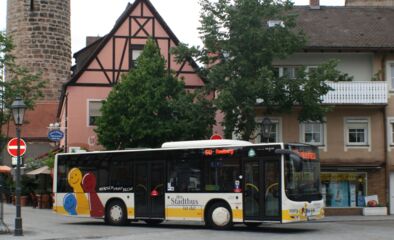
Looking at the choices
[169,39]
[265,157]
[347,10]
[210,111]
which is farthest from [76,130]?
[265,157]

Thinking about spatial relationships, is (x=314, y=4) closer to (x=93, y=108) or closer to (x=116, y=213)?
(x=93, y=108)

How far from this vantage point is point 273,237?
19359mm

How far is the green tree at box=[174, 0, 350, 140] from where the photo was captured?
91.8 feet

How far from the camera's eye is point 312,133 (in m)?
34.5

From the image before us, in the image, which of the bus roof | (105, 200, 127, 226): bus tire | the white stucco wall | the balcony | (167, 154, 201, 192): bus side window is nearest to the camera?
→ the bus roof

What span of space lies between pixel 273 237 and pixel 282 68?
53.7 feet

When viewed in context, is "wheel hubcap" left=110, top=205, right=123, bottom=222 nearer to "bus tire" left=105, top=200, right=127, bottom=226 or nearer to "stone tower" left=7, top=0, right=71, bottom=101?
"bus tire" left=105, top=200, right=127, bottom=226

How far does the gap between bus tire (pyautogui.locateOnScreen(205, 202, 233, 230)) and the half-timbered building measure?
1683 cm

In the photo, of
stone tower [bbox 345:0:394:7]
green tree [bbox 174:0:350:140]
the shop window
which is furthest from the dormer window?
stone tower [bbox 345:0:394:7]

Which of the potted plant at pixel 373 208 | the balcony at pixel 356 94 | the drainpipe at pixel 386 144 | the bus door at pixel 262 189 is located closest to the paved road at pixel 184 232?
the bus door at pixel 262 189

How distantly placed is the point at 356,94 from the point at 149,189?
542 inches

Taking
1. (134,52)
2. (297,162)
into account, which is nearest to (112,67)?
(134,52)

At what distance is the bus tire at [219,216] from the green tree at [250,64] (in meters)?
6.37

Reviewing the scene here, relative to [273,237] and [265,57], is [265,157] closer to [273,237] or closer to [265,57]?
[273,237]
